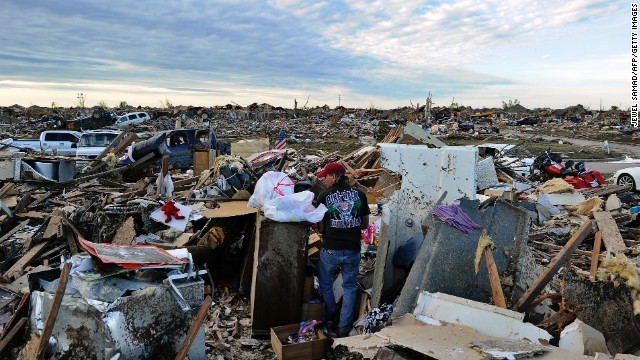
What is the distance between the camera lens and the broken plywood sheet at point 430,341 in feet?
10.8

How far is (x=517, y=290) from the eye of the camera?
4.86 meters

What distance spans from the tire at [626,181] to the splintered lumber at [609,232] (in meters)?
4.48

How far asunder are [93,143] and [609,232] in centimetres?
1469

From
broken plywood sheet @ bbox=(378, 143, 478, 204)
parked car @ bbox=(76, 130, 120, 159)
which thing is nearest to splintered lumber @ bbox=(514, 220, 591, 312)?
broken plywood sheet @ bbox=(378, 143, 478, 204)

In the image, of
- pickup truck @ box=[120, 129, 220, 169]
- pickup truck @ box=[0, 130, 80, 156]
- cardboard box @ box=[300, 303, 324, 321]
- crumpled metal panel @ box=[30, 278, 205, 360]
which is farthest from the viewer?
pickup truck @ box=[0, 130, 80, 156]

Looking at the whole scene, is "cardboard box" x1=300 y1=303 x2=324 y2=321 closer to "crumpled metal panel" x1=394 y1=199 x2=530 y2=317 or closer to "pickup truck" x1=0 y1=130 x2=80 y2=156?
"crumpled metal panel" x1=394 y1=199 x2=530 y2=317

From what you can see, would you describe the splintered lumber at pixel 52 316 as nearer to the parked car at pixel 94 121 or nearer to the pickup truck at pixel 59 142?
the pickup truck at pixel 59 142

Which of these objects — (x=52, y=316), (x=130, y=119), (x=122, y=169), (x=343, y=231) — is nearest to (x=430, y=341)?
(x=343, y=231)

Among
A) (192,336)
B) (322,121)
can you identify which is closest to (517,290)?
(192,336)

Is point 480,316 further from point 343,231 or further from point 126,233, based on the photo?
point 126,233

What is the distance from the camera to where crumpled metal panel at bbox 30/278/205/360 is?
11.4 feet

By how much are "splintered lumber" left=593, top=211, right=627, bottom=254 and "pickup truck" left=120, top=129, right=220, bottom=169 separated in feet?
34.0

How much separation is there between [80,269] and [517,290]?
3.99 metres

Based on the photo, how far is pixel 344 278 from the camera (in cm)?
517
